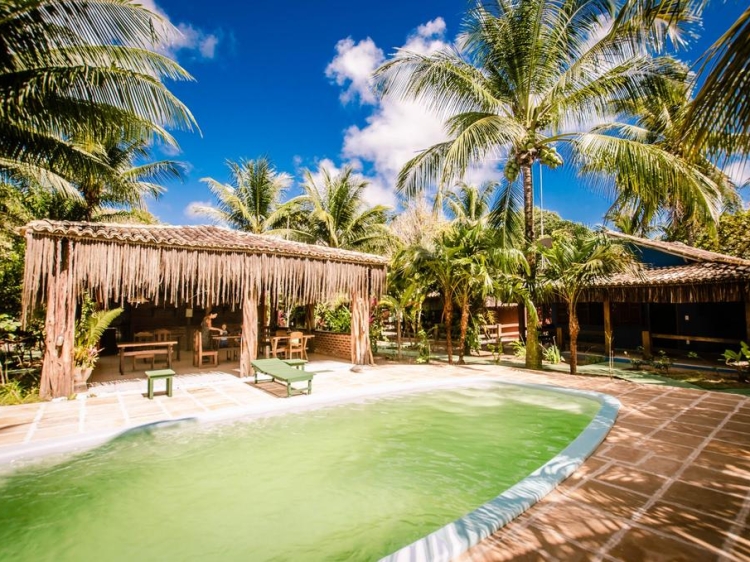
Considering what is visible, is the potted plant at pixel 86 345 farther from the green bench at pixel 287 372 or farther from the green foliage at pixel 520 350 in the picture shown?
the green foliage at pixel 520 350

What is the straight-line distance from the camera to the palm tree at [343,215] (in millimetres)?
19609

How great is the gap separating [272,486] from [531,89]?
10.8 metres

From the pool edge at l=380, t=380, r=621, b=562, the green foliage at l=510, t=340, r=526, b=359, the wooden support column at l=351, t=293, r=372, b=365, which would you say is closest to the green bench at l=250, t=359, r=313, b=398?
the wooden support column at l=351, t=293, r=372, b=365

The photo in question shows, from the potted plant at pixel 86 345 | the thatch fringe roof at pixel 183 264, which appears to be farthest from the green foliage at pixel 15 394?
the thatch fringe roof at pixel 183 264

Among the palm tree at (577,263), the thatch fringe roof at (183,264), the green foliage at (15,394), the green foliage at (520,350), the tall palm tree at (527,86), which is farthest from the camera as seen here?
the green foliage at (520,350)

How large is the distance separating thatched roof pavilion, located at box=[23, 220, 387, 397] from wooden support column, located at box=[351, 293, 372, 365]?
3cm

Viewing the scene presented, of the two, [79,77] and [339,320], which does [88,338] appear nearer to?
[79,77]

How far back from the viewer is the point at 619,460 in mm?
4434

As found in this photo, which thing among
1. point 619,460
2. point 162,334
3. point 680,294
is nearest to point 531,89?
point 680,294

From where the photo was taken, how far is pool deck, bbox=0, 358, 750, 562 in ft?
9.36

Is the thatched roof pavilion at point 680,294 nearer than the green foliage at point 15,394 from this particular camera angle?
No

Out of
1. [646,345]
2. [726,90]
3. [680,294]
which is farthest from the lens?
[646,345]

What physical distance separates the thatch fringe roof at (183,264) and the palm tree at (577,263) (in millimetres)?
4806

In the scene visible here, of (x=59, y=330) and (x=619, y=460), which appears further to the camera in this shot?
(x=59, y=330)
